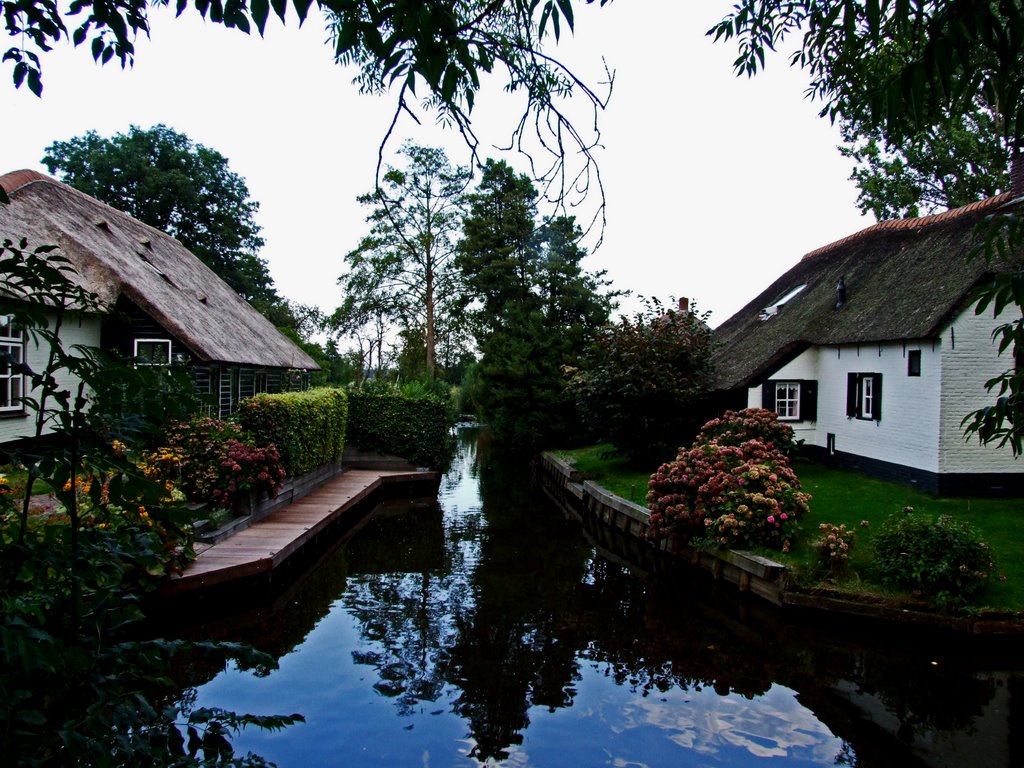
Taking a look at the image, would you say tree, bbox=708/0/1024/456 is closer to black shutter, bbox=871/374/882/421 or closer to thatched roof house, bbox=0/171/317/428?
thatched roof house, bbox=0/171/317/428

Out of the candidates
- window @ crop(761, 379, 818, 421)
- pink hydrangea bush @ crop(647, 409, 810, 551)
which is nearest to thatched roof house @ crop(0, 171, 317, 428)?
pink hydrangea bush @ crop(647, 409, 810, 551)

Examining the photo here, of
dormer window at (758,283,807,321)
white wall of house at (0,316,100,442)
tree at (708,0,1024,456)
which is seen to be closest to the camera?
tree at (708,0,1024,456)

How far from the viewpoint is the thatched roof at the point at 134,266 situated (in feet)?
47.3

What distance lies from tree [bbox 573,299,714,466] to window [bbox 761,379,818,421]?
5.28ft

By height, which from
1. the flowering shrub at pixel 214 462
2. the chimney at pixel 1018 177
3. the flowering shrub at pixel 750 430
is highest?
the chimney at pixel 1018 177

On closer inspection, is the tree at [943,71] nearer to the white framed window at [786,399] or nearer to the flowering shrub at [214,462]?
the flowering shrub at [214,462]

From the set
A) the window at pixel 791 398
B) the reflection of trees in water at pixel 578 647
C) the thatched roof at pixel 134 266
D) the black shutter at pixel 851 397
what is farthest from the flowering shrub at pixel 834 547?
Result: the thatched roof at pixel 134 266

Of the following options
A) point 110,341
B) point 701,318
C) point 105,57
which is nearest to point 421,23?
point 105,57

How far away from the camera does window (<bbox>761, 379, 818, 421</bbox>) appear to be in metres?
18.4

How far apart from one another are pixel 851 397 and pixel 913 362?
253cm

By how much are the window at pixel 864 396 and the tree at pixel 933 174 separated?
34.0 ft

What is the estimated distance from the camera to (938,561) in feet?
28.5

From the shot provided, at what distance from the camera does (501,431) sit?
29.0 meters

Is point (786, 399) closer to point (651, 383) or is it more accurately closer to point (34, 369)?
point (651, 383)
